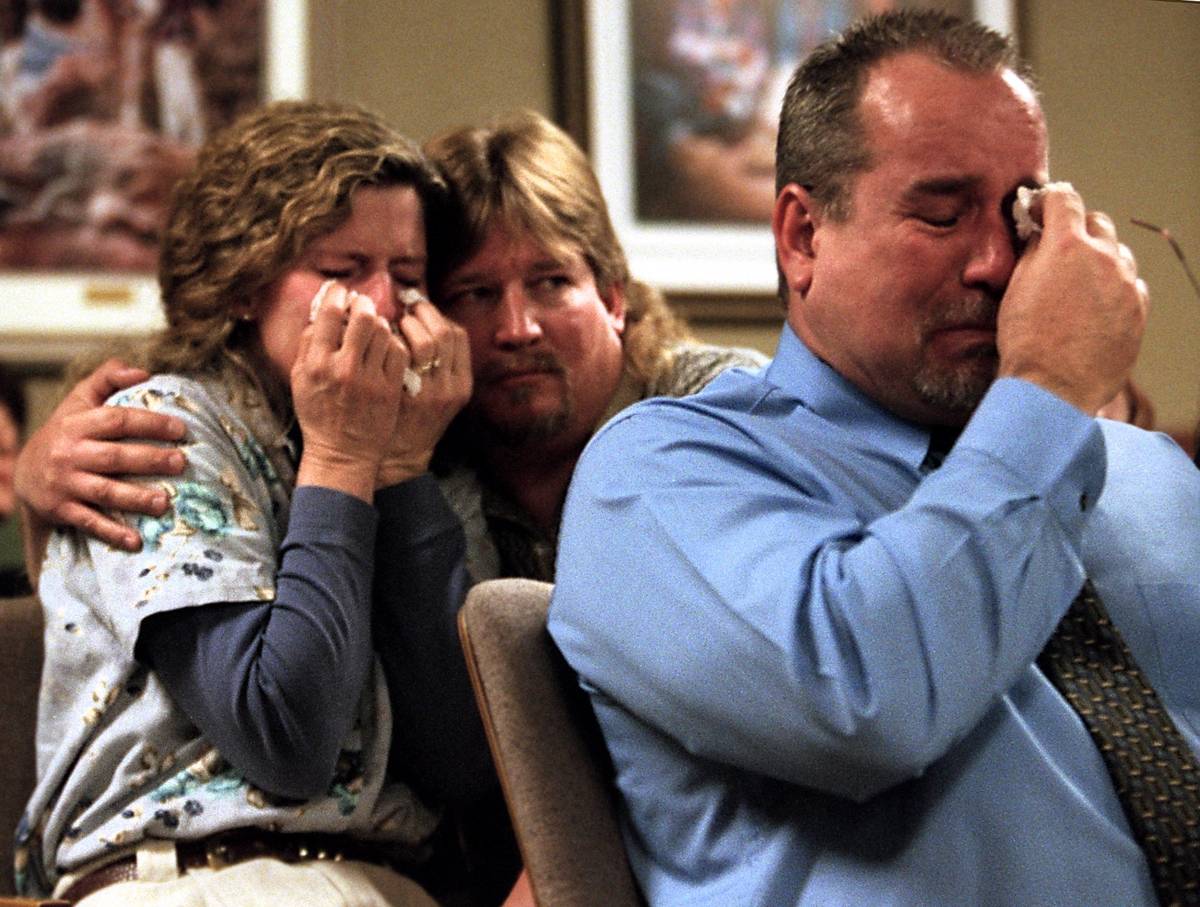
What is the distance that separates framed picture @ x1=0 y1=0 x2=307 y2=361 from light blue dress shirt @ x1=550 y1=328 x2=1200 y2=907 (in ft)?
5.84

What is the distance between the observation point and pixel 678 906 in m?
1.21

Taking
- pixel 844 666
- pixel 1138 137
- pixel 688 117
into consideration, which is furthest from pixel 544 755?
pixel 1138 137

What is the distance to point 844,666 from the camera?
3.56 feet

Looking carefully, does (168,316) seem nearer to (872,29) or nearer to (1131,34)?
(872,29)

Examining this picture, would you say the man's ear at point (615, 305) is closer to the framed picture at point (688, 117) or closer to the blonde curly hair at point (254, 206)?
the blonde curly hair at point (254, 206)

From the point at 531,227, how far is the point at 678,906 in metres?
0.92

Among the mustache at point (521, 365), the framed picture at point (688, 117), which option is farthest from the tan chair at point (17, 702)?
the framed picture at point (688, 117)

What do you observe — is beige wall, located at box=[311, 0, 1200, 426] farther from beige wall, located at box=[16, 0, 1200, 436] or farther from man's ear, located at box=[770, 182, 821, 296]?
man's ear, located at box=[770, 182, 821, 296]

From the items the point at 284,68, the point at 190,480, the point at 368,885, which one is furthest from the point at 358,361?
the point at 284,68

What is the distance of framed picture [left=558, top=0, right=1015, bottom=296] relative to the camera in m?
3.11

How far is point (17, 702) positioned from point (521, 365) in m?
0.63

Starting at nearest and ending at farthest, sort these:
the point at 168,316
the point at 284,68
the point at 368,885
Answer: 1. the point at 368,885
2. the point at 168,316
3. the point at 284,68

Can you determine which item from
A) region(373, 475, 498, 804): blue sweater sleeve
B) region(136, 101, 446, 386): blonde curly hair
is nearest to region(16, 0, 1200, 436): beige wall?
region(136, 101, 446, 386): blonde curly hair

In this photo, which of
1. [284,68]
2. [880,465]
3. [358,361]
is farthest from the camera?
[284,68]
